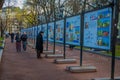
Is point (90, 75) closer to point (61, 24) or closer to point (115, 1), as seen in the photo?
point (115, 1)

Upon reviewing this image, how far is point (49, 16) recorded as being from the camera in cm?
4644

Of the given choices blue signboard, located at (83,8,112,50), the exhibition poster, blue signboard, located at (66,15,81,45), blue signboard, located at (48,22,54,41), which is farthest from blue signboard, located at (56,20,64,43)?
blue signboard, located at (83,8,112,50)

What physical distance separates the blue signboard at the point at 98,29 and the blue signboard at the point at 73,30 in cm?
134

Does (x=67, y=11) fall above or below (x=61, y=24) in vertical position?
above

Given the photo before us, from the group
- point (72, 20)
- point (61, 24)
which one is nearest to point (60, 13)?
point (61, 24)

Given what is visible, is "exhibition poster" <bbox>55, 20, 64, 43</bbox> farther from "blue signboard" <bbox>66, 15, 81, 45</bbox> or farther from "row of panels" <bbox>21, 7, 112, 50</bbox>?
"blue signboard" <bbox>66, 15, 81, 45</bbox>

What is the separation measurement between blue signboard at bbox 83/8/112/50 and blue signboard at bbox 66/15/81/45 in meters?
1.34

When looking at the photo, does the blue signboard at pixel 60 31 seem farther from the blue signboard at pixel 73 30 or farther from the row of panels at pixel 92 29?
the blue signboard at pixel 73 30

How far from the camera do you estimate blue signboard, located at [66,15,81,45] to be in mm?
14641

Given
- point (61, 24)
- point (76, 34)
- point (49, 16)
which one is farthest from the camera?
point (49, 16)

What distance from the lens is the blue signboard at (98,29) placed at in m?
10.6

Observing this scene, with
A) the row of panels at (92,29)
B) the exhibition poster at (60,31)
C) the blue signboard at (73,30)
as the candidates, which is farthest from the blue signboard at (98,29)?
the exhibition poster at (60,31)

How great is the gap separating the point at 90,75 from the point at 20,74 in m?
2.65

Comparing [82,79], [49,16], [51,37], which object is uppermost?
[49,16]
